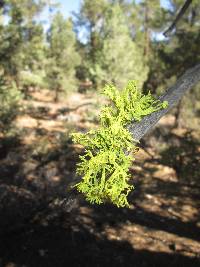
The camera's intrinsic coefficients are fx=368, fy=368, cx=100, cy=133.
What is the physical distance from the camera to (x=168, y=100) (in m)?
4.36

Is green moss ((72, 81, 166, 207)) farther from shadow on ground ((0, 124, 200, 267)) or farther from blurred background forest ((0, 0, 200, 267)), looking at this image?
shadow on ground ((0, 124, 200, 267))

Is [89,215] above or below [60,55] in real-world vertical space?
below

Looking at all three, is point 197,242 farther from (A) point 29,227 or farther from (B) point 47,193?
(A) point 29,227

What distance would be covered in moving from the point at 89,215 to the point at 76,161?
6188 mm

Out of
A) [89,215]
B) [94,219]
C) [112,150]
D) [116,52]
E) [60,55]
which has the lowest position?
[94,219]

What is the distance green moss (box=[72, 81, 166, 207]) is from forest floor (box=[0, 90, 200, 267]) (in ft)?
3.44

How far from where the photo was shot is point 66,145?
19797 mm

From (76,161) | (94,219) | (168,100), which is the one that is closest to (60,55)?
(76,161)

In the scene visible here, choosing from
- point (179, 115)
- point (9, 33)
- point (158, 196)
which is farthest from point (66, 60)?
point (158, 196)

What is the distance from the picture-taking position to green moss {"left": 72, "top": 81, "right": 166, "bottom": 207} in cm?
374

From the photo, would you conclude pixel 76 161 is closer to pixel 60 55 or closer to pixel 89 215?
pixel 89 215

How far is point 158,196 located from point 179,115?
1066cm

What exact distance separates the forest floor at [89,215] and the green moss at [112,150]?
1048 mm

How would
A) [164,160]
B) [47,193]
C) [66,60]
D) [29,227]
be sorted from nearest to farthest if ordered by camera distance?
[29,227] → [164,160] → [47,193] → [66,60]
